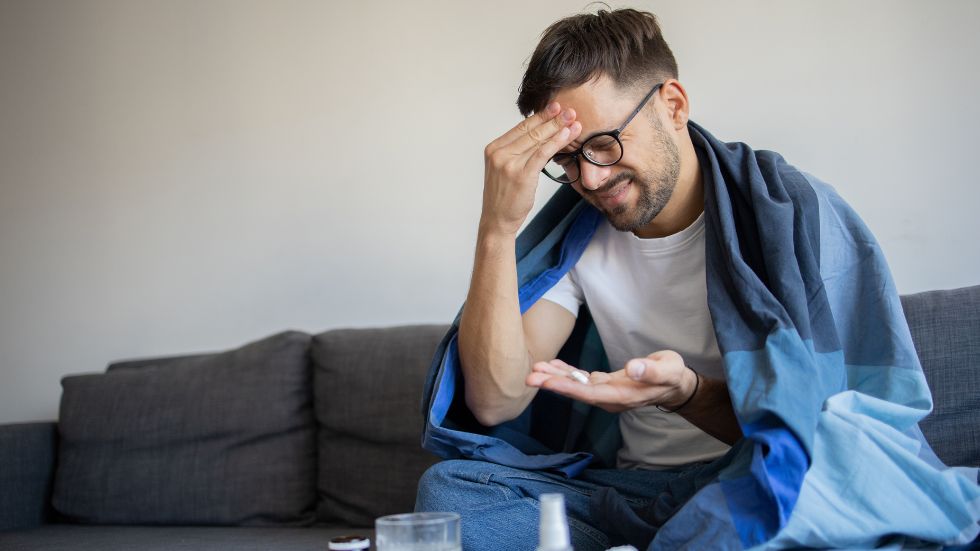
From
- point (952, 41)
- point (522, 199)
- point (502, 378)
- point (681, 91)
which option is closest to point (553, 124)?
point (522, 199)

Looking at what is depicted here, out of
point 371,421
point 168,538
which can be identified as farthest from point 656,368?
point 168,538

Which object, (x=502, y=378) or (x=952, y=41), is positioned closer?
(x=502, y=378)

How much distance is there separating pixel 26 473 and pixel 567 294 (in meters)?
1.69

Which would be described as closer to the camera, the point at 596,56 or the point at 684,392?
the point at 684,392

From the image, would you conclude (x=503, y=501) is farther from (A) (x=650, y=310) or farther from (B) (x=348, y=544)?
(A) (x=650, y=310)

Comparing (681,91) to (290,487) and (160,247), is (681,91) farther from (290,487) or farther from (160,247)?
(160,247)

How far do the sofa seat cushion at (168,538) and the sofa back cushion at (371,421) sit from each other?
10cm

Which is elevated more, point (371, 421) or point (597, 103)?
point (597, 103)

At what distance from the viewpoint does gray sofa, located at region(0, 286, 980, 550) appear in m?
2.16

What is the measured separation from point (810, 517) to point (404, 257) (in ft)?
5.06

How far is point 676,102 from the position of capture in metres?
1.59

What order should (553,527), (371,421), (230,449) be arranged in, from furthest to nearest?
1. (230,449)
2. (371,421)
3. (553,527)

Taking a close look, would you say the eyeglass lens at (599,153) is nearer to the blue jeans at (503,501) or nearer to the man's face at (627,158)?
the man's face at (627,158)

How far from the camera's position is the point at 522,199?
148 cm
